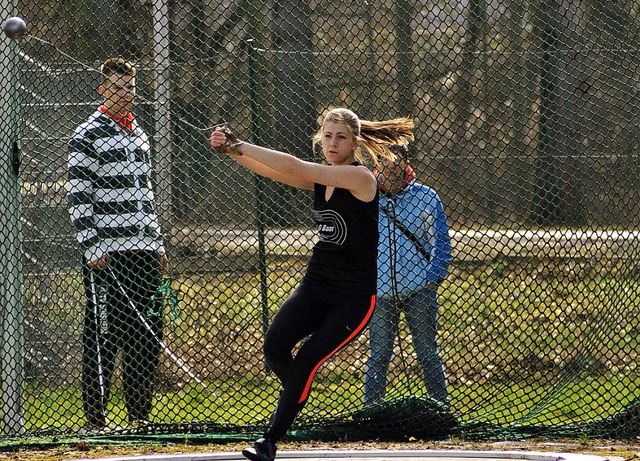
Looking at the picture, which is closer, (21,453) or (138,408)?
(21,453)

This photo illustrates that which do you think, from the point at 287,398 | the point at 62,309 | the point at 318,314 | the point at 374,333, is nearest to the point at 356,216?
the point at 318,314

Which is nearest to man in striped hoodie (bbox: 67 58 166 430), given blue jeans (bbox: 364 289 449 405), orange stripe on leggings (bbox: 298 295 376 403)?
blue jeans (bbox: 364 289 449 405)

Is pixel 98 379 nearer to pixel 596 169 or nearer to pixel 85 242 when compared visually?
pixel 85 242

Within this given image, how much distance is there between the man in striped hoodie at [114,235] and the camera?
6.15 m

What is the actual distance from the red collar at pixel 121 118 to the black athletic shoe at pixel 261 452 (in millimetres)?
2343

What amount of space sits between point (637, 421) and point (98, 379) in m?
3.12

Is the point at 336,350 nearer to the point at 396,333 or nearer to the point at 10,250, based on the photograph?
the point at 396,333

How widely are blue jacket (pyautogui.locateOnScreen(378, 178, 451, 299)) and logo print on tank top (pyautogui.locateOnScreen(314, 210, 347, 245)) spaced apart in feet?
4.22

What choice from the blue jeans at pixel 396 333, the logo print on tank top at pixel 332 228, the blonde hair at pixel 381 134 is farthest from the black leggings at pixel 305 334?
the blue jeans at pixel 396 333

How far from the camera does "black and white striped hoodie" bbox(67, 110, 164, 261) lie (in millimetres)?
6156

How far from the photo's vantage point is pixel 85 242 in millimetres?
6164

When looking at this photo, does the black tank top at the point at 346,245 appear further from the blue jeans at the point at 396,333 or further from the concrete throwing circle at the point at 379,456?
the blue jeans at the point at 396,333

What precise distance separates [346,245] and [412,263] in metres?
1.38

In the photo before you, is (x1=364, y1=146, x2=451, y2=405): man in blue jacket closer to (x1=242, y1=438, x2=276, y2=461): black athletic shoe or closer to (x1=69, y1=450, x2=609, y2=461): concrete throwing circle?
(x1=69, y1=450, x2=609, y2=461): concrete throwing circle
